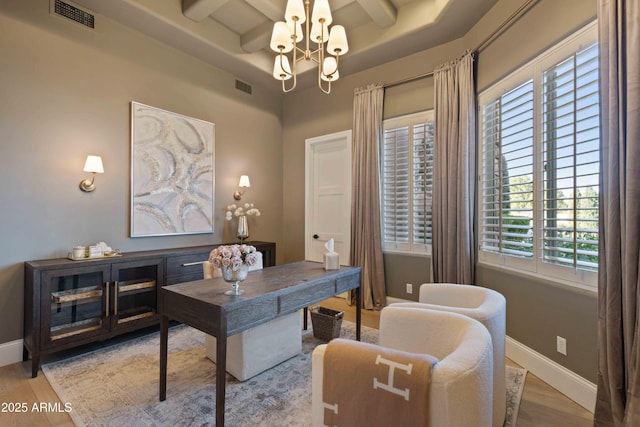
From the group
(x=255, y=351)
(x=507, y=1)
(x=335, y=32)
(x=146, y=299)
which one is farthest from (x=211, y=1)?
(x=255, y=351)

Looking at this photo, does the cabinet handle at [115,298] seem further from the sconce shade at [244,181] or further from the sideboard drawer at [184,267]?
the sconce shade at [244,181]

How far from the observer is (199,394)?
2.09 m

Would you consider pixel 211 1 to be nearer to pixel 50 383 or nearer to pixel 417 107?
pixel 417 107

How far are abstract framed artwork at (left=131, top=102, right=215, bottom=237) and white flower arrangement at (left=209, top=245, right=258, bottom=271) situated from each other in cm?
203

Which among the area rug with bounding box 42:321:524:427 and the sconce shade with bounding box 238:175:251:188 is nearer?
the area rug with bounding box 42:321:524:427

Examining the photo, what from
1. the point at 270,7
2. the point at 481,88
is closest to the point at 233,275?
the point at 270,7

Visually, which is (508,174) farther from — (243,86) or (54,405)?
(54,405)

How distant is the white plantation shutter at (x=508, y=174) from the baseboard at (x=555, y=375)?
813 mm

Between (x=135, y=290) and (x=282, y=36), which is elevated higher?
(x=282, y=36)

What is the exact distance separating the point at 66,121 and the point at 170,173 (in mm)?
1056

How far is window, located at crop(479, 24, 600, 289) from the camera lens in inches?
77.6

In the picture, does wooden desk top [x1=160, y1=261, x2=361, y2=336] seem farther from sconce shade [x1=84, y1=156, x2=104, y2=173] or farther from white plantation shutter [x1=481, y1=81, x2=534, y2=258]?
sconce shade [x1=84, y1=156, x2=104, y2=173]

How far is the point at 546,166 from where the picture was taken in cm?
231

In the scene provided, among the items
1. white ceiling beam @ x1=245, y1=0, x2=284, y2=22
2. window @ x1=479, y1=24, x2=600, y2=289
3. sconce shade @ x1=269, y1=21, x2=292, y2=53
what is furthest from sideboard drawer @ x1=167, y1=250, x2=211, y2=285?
window @ x1=479, y1=24, x2=600, y2=289
